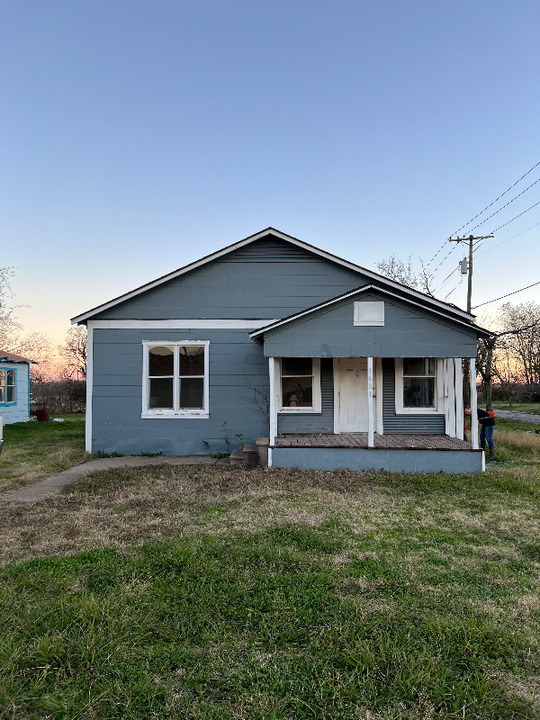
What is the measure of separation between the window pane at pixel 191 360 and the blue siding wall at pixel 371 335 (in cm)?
261

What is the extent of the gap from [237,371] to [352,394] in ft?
10.3

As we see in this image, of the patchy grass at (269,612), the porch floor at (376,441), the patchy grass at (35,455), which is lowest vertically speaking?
the patchy grass at (35,455)

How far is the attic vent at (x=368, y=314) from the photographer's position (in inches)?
368

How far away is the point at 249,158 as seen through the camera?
1578 cm

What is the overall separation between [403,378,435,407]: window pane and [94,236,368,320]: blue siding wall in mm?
3015

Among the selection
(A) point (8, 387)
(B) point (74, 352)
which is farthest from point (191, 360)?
(B) point (74, 352)

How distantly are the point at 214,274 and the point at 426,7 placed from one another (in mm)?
9613

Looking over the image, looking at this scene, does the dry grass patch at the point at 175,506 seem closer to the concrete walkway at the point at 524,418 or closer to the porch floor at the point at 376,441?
the porch floor at the point at 376,441

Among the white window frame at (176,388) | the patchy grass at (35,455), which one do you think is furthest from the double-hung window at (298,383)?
the patchy grass at (35,455)

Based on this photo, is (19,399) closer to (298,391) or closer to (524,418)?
(298,391)

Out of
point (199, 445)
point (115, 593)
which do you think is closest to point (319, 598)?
point (115, 593)

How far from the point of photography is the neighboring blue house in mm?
20906

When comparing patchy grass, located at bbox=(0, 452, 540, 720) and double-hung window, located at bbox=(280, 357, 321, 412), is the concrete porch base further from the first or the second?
patchy grass, located at bbox=(0, 452, 540, 720)

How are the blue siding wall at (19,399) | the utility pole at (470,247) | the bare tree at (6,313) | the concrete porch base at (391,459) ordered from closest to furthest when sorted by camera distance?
the concrete porch base at (391,459) < the blue siding wall at (19,399) < the utility pole at (470,247) < the bare tree at (6,313)
